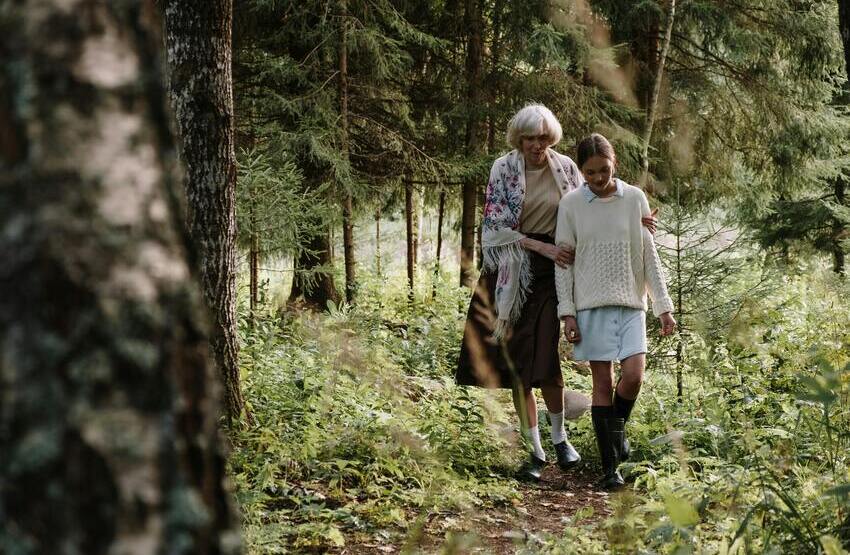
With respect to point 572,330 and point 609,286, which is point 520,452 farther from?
point 609,286

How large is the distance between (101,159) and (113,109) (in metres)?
0.08

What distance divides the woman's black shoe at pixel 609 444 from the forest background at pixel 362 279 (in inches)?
7.5

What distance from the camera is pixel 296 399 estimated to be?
582 centimetres

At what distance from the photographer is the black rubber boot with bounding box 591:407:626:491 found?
515 centimetres

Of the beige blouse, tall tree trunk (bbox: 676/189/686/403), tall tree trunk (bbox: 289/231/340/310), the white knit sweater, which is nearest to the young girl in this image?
the white knit sweater

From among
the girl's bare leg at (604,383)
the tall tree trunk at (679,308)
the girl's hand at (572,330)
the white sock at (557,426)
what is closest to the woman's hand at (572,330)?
the girl's hand at (572,330)

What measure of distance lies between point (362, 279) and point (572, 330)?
9.27 meters

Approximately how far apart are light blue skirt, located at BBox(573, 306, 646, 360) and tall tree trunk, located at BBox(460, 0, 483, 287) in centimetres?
755

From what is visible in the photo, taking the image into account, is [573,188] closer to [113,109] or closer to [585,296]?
[585,296]

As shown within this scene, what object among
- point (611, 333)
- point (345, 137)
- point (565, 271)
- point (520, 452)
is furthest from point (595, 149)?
point (345, 137)

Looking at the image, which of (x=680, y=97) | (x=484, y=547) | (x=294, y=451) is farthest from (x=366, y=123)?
(x=484, y=547)

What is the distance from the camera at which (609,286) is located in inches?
199

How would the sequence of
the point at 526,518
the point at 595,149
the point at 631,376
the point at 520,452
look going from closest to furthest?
the point at 526,518
the point at 595,149
the point at 631,376
the point at 520,452

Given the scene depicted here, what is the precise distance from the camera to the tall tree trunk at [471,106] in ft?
42.3
